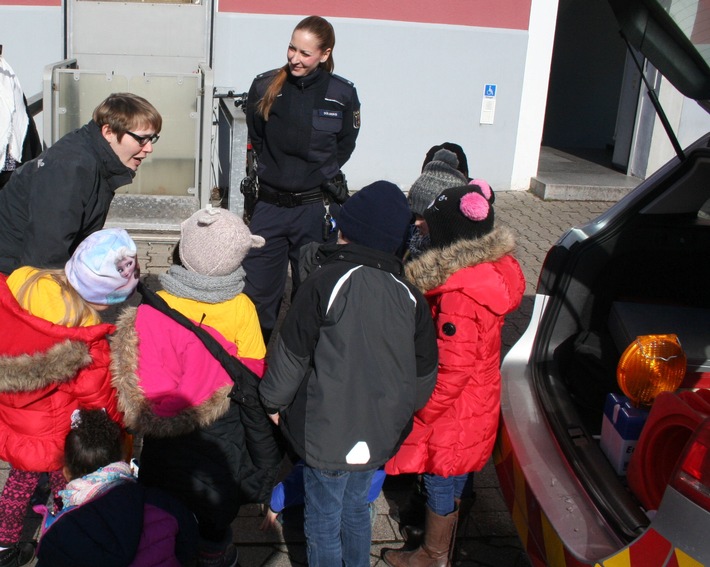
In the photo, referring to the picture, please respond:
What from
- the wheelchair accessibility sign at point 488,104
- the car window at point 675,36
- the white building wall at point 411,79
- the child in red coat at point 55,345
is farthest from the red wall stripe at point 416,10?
the child in red coat at point 55,345

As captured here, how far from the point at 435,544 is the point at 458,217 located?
123cm

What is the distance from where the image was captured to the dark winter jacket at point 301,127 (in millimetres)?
4262

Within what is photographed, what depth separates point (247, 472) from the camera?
2.86 meters

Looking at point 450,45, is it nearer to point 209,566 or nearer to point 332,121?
point 332,121

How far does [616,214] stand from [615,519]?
139 centimetres

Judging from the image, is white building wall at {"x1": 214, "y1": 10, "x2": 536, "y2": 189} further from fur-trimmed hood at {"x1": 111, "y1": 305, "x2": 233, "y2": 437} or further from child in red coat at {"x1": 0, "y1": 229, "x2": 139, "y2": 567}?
fur-trimmed hood at {"x1": 111, "y1": 305, "x2": 233, "y2": 437}

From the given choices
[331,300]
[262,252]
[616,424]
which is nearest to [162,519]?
[331,300]

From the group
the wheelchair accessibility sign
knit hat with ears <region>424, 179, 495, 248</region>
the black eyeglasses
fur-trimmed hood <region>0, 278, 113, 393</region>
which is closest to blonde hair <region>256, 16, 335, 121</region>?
the black eyeglasses

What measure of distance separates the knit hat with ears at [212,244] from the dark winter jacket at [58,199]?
1.76ft

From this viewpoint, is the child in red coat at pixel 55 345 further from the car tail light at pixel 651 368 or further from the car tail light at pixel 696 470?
the car tail light at pixel 696 470

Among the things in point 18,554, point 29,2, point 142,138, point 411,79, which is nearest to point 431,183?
point 142,138

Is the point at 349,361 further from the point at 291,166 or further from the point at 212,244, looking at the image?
the point at 291,166

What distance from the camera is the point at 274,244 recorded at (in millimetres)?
4316

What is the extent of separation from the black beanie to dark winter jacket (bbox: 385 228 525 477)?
337 mm
